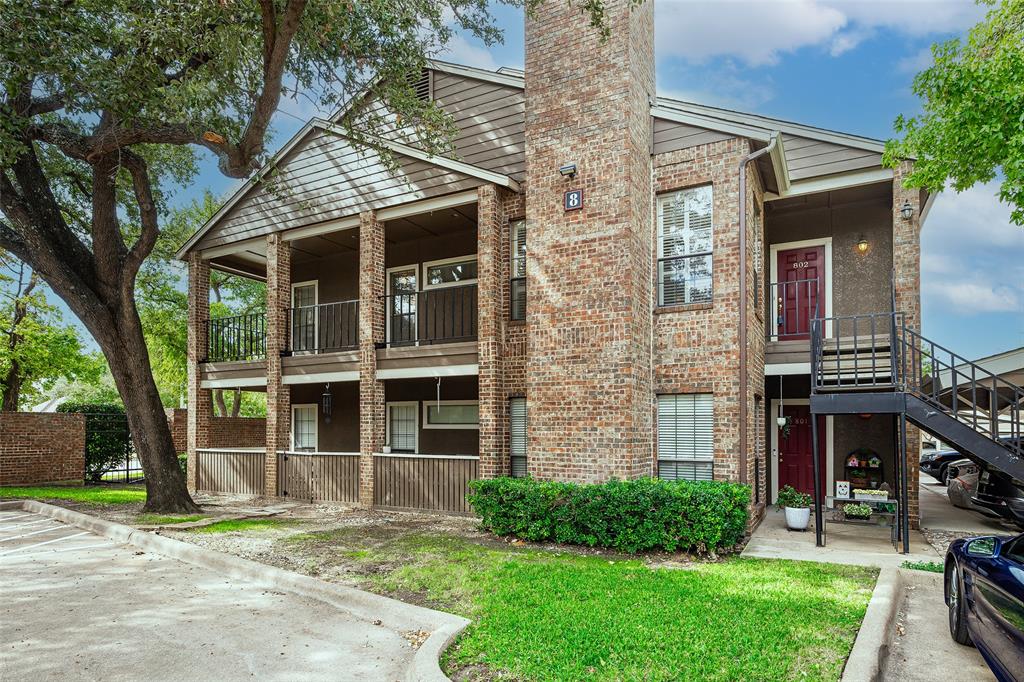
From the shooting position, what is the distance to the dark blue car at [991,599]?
3.80m

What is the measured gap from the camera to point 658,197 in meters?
10.3

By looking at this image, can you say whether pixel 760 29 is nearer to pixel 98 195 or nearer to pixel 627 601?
pixel 98 195

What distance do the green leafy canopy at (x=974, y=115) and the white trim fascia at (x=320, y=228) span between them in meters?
9.81

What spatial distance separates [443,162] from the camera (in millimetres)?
11398

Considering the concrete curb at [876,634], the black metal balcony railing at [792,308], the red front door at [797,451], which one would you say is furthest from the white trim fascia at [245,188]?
the red front door at [797,451]

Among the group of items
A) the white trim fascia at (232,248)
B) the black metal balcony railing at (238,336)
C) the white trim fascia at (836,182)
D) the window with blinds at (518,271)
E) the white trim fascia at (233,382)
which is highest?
the white trim fascia at (836,182)

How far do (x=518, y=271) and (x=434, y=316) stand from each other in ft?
8.76

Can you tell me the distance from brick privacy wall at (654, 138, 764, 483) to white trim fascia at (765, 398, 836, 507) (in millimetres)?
3342

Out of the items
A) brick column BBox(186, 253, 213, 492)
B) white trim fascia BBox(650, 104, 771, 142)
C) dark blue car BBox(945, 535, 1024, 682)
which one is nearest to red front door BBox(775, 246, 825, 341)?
white trim fascia BBox(650, 104, 771, 142)

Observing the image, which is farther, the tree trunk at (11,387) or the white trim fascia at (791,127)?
the tree trunk at (11,387)

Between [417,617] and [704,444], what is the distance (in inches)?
224

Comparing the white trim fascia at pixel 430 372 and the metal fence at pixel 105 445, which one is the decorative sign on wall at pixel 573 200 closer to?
the white trim fascia at pixel 430 372

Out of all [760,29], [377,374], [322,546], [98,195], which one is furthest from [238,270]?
[760,29]

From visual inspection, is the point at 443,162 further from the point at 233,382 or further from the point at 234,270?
the point at 234,270
